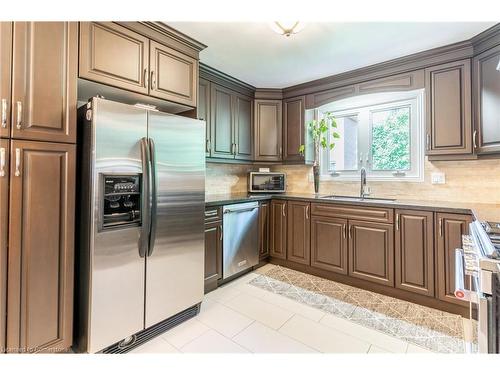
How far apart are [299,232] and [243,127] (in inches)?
63.9

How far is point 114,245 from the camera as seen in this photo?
61.2 inches

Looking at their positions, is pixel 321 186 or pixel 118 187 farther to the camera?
pixel 321 186

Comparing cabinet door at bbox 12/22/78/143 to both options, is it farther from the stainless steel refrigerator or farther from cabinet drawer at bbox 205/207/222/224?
cabinet drawer at bbox 205/207/222/224

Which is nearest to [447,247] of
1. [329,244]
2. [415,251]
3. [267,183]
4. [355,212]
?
[415,251]

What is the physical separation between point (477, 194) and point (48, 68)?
369cm

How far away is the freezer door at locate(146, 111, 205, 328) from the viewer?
5.77ft

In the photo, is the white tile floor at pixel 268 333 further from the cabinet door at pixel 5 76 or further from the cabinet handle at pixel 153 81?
the cabinet handle at pixel 153 81

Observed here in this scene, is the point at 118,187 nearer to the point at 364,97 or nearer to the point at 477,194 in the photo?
the point at 364,97

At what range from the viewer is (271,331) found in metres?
1.88

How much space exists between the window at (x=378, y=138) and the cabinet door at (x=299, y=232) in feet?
2.59

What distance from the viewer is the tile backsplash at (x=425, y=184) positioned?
2.40 meters

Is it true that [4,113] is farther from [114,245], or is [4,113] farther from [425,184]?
[425,184]

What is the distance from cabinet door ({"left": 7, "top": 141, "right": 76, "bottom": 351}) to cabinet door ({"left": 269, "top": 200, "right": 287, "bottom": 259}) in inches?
87.7
